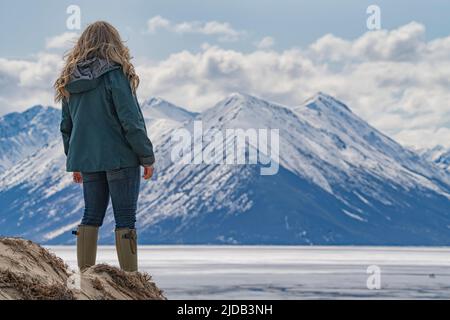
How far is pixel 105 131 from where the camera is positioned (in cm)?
842

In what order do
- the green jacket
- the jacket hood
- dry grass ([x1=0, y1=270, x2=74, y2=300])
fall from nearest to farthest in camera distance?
1. dry grass ([x1=0, y1=270, x2=74, y2=300])
2. the green jacket
3. the jacket hood

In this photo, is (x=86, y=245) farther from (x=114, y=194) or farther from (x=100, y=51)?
(x=100, y=51)

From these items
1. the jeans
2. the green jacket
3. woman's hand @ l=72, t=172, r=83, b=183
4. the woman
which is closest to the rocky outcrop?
the woman

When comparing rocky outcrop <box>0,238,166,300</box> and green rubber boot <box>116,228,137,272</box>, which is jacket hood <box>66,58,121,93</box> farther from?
rocky outcrop <box>0,238,166,300</box>

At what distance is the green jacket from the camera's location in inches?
325

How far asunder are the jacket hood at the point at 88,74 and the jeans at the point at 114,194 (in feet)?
2.50

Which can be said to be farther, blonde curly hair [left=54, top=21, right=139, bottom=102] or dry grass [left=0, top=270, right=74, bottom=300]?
blonde curly hair [left=54, top=21, right=139, bottom=102]

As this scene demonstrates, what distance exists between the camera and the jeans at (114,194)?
27.2 ft

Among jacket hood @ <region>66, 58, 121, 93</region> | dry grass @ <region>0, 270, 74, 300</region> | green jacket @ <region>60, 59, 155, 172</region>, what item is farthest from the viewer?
jacket hood @ <region>66, 58, 121, 93</region>

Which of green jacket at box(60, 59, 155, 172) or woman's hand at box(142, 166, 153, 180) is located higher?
green jacket at box(60, 59, 155, 172)
